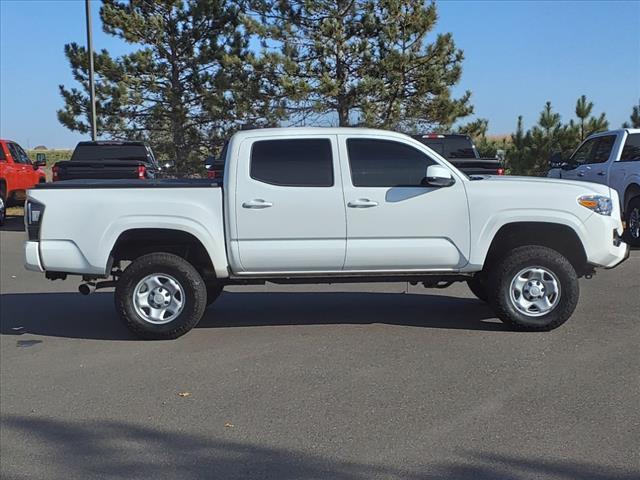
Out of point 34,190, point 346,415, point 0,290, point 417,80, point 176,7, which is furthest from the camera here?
point 176,7

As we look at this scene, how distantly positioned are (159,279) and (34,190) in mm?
1408

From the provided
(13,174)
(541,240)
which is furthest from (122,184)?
(13,174)

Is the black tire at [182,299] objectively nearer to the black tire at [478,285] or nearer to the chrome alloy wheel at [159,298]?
the chrome alloy wheel at [159,298]

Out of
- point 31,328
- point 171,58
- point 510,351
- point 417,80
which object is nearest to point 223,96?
point 171,58

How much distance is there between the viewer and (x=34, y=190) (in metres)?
6.58

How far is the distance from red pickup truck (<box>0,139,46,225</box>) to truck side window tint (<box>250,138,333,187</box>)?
12621 millimetres

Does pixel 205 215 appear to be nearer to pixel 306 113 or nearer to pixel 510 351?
pixel 510 351

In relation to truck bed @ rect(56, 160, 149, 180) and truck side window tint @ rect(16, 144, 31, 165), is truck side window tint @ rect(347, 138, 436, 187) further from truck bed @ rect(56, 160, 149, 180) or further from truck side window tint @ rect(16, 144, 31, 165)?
A: truck side window tint @ rect(16, 144, 31, 165)

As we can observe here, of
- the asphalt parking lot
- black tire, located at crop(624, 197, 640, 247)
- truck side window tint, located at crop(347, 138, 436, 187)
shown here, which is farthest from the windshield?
truck side window tint, located at crop(347, 138, 436, 187)

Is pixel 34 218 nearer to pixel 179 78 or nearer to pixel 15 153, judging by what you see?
pixel 15 153

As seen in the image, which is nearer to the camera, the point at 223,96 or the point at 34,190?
the point at 34,190

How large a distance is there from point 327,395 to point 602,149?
9.84m

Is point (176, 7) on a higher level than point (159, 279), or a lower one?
higher

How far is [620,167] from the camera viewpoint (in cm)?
1230
